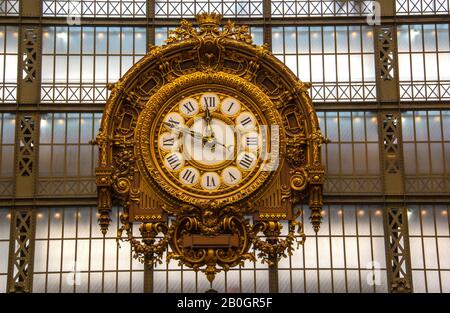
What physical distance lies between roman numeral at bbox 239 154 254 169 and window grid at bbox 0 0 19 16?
10.0 metres

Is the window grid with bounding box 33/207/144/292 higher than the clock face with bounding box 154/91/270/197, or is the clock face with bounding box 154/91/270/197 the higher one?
the clock face with bounding box 154/91/270/197

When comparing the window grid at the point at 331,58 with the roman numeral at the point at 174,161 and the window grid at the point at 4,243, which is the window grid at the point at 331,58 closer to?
the roman numeral at the point at 174,161

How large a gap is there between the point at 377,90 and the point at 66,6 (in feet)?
38.3

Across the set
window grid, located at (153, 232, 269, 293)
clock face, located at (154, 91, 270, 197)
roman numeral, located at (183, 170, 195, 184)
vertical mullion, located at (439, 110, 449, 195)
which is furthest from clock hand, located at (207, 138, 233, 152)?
vertical mullion, located at (439, 110, 449, 195)

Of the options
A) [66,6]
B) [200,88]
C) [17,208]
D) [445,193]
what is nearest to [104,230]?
[17,208]

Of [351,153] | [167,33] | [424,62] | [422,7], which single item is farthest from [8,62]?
[422,7]

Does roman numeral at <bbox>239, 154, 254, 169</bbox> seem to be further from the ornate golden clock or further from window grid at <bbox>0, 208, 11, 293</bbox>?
window grid at <bbox>0, 208, 11, 293</bbox>

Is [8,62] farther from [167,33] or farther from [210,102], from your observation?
[210,102]

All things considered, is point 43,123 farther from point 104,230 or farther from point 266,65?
point 266,65

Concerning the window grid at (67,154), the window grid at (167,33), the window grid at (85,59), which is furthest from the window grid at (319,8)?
the window grid at (67,154)

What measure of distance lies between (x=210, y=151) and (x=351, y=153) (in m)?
5.10

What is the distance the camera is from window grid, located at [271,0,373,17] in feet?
134

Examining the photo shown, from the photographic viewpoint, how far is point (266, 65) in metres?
38.9

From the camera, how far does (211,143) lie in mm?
38531
